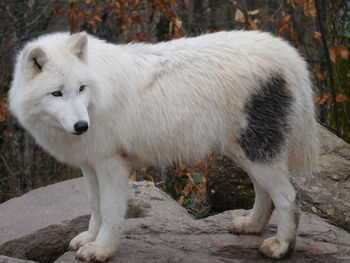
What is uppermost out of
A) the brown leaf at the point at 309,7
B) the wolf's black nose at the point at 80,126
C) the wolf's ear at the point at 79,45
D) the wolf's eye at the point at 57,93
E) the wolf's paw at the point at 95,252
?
the wolf's ear at the point at 79,45

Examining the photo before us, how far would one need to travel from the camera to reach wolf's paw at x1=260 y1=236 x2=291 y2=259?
4.52 m

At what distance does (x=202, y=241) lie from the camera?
16.1 feet

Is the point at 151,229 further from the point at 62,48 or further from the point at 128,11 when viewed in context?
the point at 128,11

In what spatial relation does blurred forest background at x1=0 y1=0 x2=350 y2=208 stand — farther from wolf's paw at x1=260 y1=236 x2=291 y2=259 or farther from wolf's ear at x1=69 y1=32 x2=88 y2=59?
wolf's ear at x1=69 y1=32 x2=88 y2=59

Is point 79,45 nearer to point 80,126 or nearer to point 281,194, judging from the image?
point 80,126

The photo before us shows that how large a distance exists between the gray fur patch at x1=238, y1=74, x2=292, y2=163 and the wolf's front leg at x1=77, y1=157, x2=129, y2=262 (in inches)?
37.1

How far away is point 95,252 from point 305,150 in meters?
1.81

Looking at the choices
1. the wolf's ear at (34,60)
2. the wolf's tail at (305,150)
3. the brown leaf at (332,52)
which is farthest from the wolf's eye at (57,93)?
the brown leaf at (332,52)

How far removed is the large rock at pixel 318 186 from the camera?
5.62 m

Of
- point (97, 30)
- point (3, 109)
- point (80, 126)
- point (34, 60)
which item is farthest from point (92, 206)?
point (97, 30)

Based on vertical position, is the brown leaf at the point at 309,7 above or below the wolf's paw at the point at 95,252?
above

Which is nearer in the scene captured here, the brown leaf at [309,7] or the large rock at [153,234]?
the large rock at [153,234]

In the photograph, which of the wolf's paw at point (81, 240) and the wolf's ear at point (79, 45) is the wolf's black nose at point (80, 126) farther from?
the wolf's paw at point (81, 240)

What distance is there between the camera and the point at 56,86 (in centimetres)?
400
